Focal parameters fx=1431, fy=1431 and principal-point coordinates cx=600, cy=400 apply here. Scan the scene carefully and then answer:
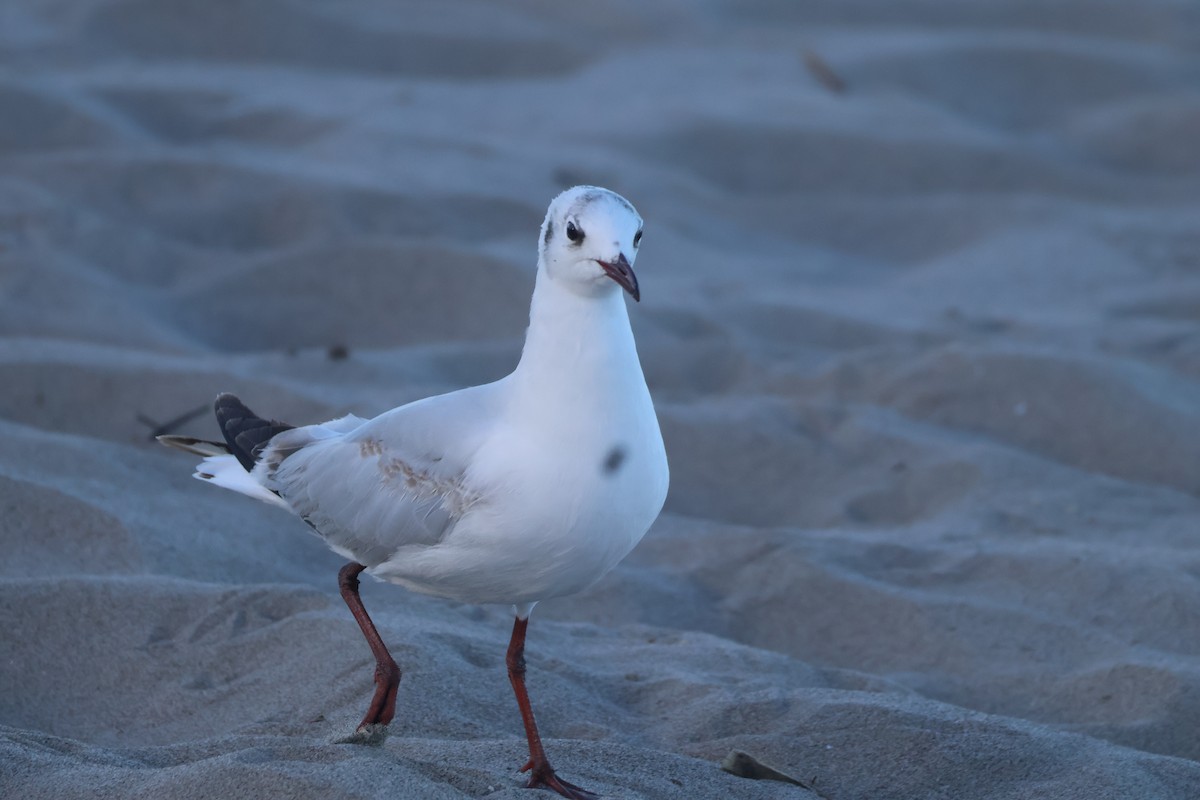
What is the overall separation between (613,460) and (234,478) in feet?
3.72

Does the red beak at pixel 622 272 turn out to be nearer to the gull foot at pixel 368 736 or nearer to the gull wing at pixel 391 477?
the gull wing at pixel 391 477

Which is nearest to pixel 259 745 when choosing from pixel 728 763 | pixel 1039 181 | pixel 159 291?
pixel 728 763

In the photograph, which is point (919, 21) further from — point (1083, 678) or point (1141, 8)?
point (1083, 678)

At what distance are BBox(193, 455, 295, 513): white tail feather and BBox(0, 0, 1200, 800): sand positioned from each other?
36cm

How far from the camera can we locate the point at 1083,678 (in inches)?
143

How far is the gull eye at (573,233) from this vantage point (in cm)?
276

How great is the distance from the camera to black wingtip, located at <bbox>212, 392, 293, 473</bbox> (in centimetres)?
339

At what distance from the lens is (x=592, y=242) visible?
2738 millimetres

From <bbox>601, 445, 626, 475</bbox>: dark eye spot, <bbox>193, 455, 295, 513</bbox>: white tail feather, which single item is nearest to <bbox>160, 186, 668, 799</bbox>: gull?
<bbox>601, 445, 626, 475</bbox>: dark eye spot

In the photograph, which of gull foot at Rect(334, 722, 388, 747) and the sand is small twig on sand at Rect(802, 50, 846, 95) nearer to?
the sand

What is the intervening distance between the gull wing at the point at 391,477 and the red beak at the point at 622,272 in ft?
1.27

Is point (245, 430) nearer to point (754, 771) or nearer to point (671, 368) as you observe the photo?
point (754, 771)

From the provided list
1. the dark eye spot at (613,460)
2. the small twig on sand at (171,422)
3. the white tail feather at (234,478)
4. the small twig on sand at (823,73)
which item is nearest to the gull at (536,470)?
the dark eye spot at (613,460)

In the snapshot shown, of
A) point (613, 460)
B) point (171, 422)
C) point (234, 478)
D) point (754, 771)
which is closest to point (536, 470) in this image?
point (613, 460)
